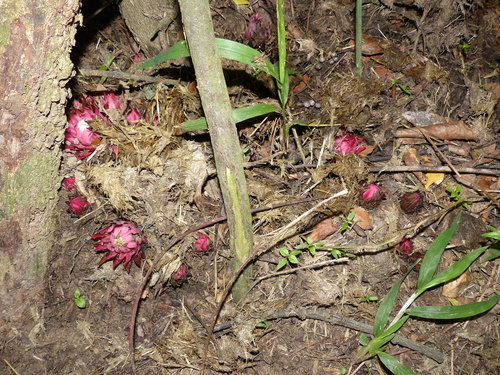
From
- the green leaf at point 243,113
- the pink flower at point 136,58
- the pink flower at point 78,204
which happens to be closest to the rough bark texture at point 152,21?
the pink flower at point 136,58

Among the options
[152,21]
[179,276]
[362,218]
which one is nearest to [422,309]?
[362,218]

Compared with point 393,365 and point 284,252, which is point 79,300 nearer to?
point 284,252

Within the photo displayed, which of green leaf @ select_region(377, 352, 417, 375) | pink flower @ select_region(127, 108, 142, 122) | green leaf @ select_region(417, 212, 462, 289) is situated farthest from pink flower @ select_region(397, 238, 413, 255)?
pink flower @ select_region(127, 108, 142, 122)

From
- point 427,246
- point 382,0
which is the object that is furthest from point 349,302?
point 382,0

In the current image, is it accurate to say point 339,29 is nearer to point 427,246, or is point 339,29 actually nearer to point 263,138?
point 263,138

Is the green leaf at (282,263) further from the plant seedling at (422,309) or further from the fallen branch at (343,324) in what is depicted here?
the plant seedling at (422,309)

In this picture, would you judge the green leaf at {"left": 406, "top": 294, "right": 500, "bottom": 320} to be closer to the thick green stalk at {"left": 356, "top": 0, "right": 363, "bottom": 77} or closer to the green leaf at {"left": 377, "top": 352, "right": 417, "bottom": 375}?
the green leaf at {"left": 377, "top": 352, "right": 417, "bottom": 375}
